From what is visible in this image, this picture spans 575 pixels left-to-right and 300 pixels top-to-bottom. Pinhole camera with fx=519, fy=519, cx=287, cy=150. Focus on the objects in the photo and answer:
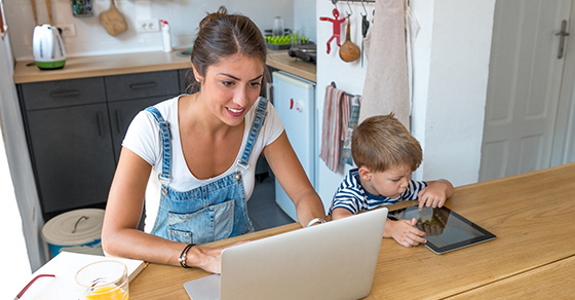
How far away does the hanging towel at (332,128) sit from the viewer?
2.51m

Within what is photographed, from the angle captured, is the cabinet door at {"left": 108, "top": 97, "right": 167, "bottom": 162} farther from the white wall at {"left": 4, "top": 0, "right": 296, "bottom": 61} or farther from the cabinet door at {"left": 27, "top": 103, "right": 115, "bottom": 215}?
the white wall at {"left": 4, "top": 0, "right": 296, "bottom": 61}

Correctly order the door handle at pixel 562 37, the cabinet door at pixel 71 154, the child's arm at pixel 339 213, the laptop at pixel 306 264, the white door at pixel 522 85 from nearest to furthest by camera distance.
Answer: the laptop at pixel 306 264
the child's arm at pixel 339 213
the white door at pixel 522 85
the door handle at pixel 562 37
the cabinet door at pixel 71 154

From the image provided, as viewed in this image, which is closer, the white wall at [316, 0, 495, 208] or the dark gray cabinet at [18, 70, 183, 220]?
the white wall at [316, 0, 495, 208]

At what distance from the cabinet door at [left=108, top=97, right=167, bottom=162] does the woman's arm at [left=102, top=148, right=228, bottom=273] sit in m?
1.97

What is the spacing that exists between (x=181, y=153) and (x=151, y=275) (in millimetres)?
413

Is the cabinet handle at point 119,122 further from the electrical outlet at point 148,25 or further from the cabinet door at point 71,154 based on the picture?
the electrical outlet at point 148,25

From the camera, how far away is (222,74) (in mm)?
1291

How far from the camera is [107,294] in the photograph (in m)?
0.95

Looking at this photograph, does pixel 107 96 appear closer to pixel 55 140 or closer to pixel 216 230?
pixel 55 140

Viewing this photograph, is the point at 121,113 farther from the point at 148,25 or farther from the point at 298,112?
the point at 298,112

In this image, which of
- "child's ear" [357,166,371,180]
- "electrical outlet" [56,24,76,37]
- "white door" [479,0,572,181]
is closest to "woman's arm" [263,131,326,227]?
"child's ear" [357,166,371,180]

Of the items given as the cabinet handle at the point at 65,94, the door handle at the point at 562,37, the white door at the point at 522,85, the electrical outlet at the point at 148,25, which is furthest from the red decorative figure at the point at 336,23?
the electrical outlet at the point at 148,25

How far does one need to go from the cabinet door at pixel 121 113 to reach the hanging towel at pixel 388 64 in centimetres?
161

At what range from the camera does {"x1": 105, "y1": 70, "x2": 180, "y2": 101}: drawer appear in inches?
123
